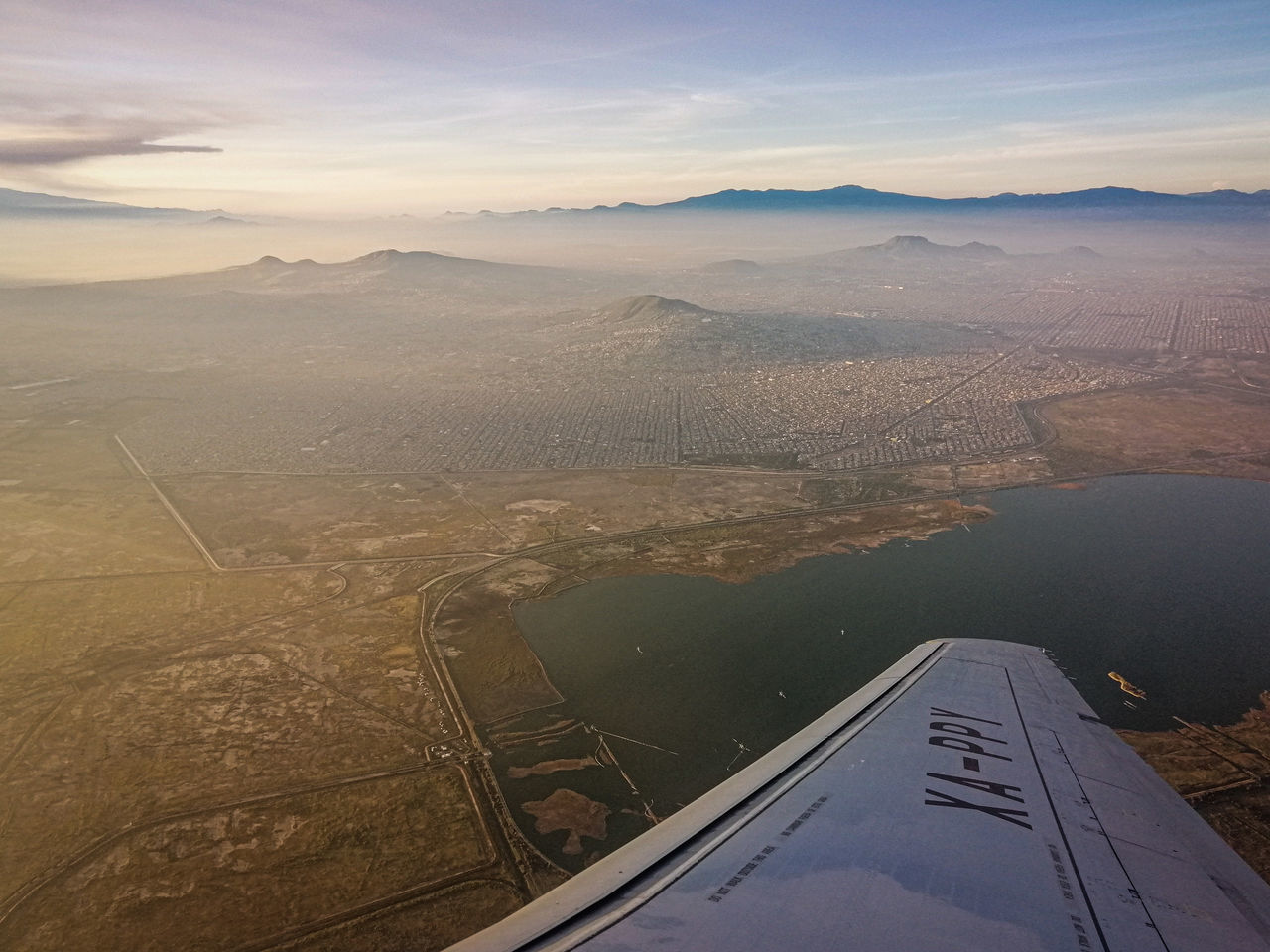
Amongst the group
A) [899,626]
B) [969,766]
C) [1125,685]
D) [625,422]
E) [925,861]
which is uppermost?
[925,861]

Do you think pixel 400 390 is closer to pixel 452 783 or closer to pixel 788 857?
pixel 452 783

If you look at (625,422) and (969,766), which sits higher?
(969,766)

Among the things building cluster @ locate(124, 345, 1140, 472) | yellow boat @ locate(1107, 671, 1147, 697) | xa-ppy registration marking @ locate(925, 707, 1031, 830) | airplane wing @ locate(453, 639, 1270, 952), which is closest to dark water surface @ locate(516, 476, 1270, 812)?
yellow boat @ locate(1107, 671, 1147, 697)

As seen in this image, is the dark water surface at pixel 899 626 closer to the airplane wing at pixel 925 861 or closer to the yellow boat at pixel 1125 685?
the yellow boat at pixel 1125 685

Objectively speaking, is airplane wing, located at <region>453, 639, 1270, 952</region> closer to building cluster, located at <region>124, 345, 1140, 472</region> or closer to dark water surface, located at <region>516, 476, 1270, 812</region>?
dark water surface, located at <region>516, 476, 1270, 812</region>

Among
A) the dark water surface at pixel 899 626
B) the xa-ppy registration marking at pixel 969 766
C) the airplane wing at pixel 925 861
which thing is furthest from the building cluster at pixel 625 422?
the airplane wing at pixel 925 861

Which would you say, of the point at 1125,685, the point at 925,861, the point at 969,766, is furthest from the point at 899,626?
the point at 925,861

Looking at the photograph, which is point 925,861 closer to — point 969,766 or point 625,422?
point 969,766

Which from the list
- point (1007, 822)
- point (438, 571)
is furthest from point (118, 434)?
point (1007, 822)
